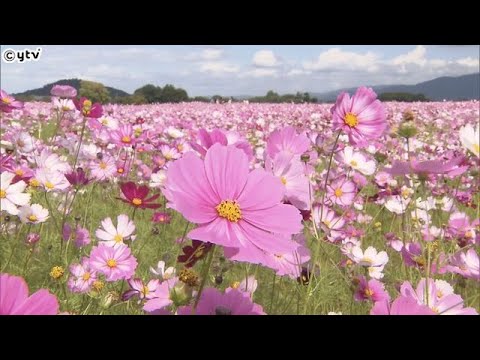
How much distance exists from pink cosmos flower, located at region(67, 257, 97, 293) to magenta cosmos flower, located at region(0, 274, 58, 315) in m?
0.95

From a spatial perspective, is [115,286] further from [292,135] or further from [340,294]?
[292,135]

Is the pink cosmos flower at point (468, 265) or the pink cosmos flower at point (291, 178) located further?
the pink cosmos flower at point (468, 265)

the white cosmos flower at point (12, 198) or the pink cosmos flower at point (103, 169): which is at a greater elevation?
the white cosmos flower at point (12, 198)

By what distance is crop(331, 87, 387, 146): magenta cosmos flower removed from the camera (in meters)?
0.98

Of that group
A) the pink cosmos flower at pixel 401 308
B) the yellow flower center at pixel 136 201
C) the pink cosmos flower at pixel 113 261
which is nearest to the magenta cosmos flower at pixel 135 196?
the yellow flower center at pixel 136 201

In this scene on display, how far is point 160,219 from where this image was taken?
2.20 m

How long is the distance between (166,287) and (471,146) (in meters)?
0.50

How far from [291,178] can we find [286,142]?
112 millimetres

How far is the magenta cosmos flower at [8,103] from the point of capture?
124 cm

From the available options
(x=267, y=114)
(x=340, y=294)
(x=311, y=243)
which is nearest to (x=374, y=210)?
(x=311, y=243)

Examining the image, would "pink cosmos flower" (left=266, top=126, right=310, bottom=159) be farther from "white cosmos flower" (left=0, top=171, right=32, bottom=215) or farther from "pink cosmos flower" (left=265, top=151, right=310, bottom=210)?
"white cosmos flower" (left=0, top=171, right=32, bottom=215)

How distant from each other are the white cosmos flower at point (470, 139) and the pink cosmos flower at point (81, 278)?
3.31 feet

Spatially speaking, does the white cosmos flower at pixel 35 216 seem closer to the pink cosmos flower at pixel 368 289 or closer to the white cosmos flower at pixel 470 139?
the pink cosmos flower at pixel 368 289

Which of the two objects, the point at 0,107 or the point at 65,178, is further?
the point at 65,178
